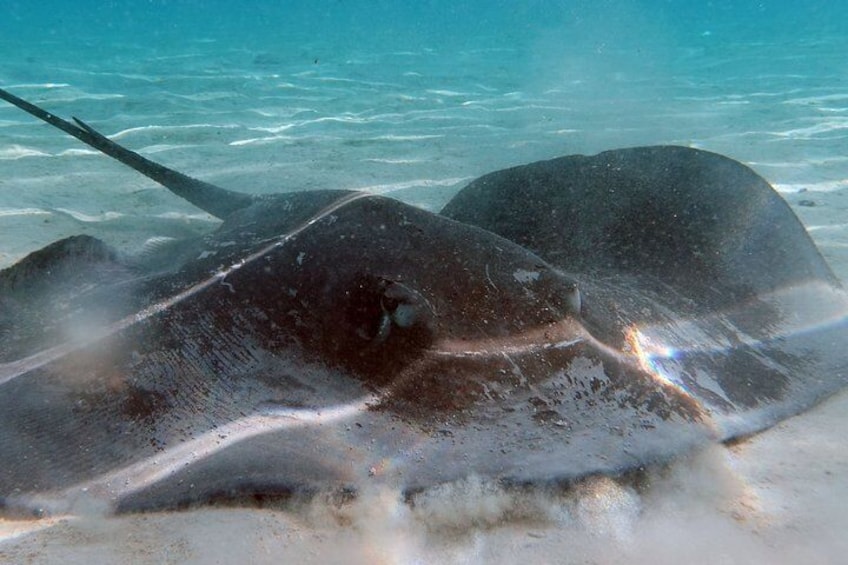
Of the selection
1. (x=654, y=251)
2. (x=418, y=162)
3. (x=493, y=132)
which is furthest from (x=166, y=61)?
(x=654, y=251)

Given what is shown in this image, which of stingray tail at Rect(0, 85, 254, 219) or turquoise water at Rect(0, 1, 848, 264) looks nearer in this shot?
stingray tail at Rect(0, 85, 254, 219)

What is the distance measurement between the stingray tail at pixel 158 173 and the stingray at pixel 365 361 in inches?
50.3

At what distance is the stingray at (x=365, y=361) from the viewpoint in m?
1.70

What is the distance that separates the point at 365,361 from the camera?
202 cm

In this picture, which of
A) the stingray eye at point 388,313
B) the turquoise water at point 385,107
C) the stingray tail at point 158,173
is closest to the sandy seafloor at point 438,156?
the turquoise water at point 385,107

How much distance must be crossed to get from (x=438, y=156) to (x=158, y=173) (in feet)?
16.2

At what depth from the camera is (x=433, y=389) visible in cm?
189

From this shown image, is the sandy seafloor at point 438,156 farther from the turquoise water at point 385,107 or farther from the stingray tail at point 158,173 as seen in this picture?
the stingray tail at point 158,173

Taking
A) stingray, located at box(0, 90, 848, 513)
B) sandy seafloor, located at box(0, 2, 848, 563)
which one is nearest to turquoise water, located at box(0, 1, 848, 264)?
sandy seafloor, located at box(0, 2, 848, 563)

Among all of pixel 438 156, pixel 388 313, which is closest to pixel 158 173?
pixel 388 313

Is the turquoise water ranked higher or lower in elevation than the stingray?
higher

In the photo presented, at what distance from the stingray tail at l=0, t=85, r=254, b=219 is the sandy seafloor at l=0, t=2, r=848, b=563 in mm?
882

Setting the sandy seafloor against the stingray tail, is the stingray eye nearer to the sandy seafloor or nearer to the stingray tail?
the sandy seafloor

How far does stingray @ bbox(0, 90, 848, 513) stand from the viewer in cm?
170
